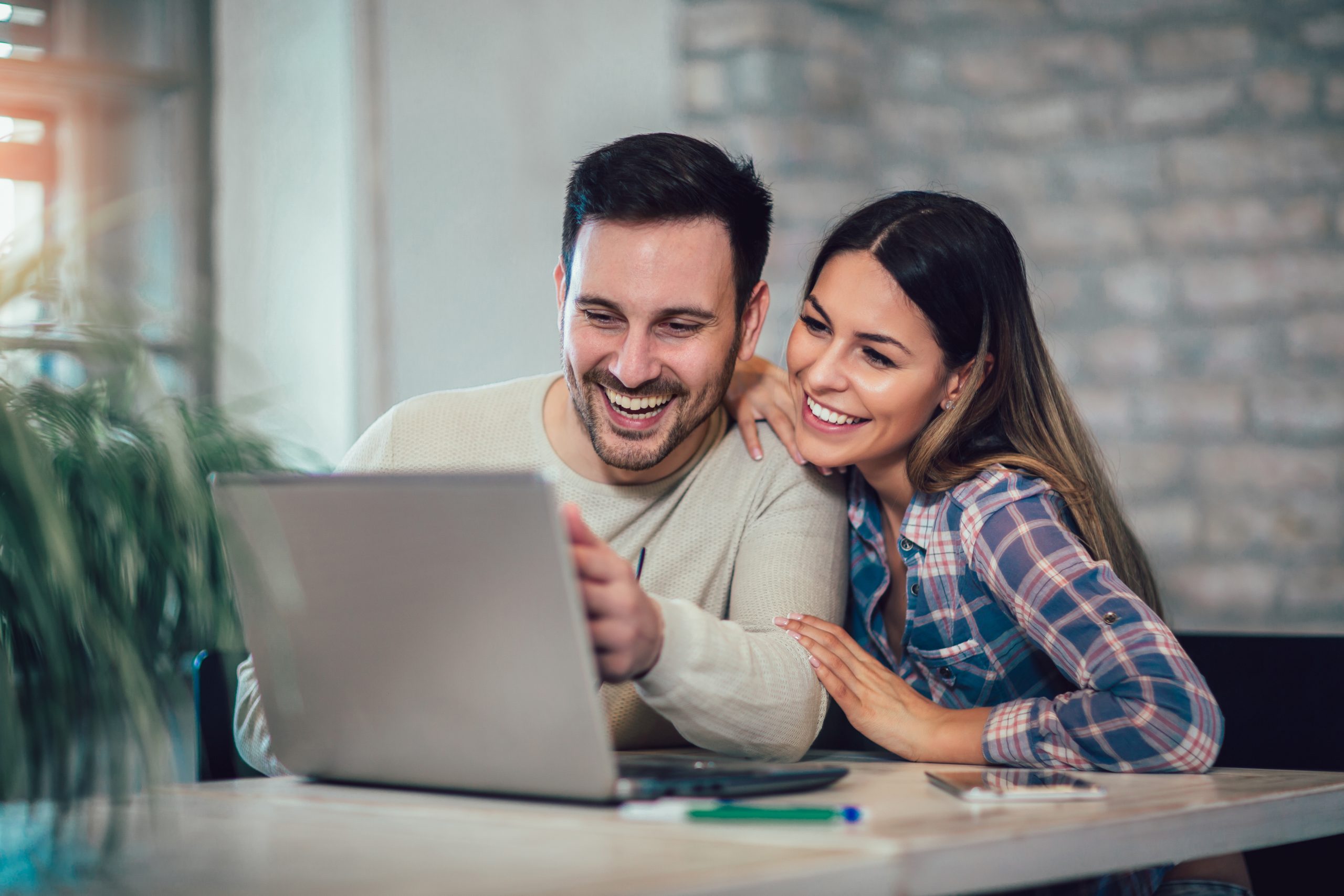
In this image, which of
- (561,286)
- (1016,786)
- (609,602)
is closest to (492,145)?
(561,286)

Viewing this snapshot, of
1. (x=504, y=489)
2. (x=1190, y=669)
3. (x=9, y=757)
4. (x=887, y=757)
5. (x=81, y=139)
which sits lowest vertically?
(x=887, y=757)

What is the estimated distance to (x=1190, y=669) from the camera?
1.29 meters

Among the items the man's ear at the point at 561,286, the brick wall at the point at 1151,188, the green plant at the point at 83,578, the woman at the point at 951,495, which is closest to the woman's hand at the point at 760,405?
the woman at the point at 951,495

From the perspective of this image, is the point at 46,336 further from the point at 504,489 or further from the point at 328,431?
Result: the point at 328,431

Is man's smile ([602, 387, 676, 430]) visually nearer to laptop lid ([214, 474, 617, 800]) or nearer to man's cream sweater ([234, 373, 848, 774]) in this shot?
man's cream sweater ([234, 373, 848, 774])

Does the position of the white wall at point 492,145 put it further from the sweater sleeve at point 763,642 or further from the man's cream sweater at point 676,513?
the sweater sleeve at point 763,642

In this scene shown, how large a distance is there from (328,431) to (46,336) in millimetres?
2039

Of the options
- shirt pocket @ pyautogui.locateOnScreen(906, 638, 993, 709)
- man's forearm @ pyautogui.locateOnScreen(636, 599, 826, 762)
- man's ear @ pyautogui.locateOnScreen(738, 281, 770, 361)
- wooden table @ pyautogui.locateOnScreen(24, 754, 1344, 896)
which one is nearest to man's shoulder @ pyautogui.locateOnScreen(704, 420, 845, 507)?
man's ear @ pyautogui.locateOnScreen(738, 281, 770, 361)

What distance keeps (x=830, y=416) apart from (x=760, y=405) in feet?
0.51

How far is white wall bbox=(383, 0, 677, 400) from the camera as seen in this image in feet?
9.50

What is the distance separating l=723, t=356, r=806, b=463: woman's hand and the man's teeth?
0.18 feet

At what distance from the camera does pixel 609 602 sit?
0.99 m

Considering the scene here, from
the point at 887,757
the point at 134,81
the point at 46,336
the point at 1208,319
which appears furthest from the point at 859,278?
the point at 134,81

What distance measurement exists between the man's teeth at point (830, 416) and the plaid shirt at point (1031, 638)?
12cm
